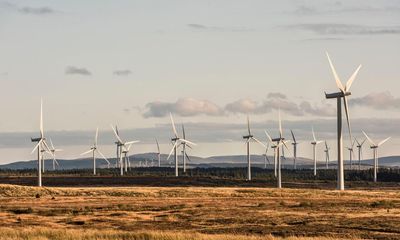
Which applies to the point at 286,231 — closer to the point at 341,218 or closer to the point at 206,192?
the point at 341,218

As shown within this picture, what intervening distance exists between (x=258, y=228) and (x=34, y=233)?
1549cm

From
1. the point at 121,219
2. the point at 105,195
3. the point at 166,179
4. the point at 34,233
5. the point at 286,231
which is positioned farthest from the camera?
the point at 166,179

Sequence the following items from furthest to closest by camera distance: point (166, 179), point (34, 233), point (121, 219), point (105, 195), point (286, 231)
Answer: point (166, 179) < point (105, 195) < point (121, 219) < point (286, 231) < point (34, 233)

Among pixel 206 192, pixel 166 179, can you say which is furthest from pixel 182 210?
pixel 166 179

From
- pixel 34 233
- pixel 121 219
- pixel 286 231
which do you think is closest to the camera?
pixel 34 233

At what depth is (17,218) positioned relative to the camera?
75.2m

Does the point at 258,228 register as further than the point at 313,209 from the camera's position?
No

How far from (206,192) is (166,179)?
72.2 metres

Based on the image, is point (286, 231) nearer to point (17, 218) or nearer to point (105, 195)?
point (17, 218)

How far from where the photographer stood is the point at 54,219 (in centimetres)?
7481

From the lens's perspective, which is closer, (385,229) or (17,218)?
(385,229)

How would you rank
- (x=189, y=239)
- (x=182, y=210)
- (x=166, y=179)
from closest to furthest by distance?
(x=189, y=239) → (x=182, y=210) → (x=166, y=179)

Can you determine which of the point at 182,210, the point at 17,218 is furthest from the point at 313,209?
the point at 17,218

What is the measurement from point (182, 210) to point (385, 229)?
26.4 m
